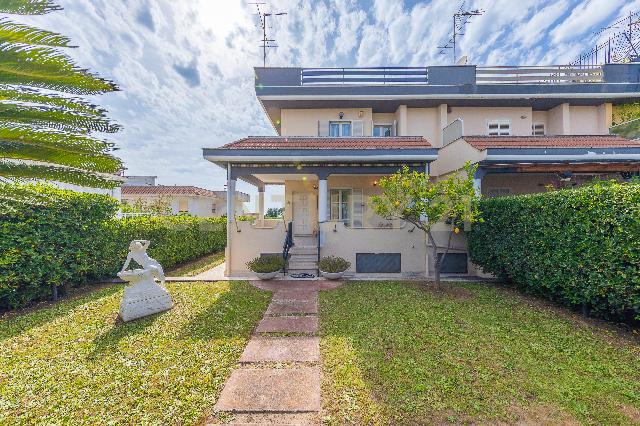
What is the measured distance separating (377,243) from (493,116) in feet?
31.9

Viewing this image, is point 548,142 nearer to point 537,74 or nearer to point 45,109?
point 537,74

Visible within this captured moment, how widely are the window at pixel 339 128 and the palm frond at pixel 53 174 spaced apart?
10.6m

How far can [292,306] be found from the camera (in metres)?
6.61

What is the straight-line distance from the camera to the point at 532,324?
5.46 m

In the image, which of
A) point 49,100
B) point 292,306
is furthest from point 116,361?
point 49,100

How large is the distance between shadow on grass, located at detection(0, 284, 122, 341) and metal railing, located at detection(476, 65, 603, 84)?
702 inches

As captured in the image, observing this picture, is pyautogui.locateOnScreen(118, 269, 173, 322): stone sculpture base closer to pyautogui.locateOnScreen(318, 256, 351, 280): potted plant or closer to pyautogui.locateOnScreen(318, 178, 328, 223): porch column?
pyautogui.locateOnScreen(318, 256, 351, 280): potted plant

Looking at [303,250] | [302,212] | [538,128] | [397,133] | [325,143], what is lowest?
[303,250]

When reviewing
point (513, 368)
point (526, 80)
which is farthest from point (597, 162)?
point (513, 368)

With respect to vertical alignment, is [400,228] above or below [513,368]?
above

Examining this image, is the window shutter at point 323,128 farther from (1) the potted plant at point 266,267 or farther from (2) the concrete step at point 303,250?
(1) the potted plant at point 266,267

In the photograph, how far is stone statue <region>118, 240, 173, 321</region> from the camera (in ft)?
18.8

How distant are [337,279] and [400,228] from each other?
117 inches

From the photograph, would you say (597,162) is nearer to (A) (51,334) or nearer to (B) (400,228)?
(B) (400,228)
